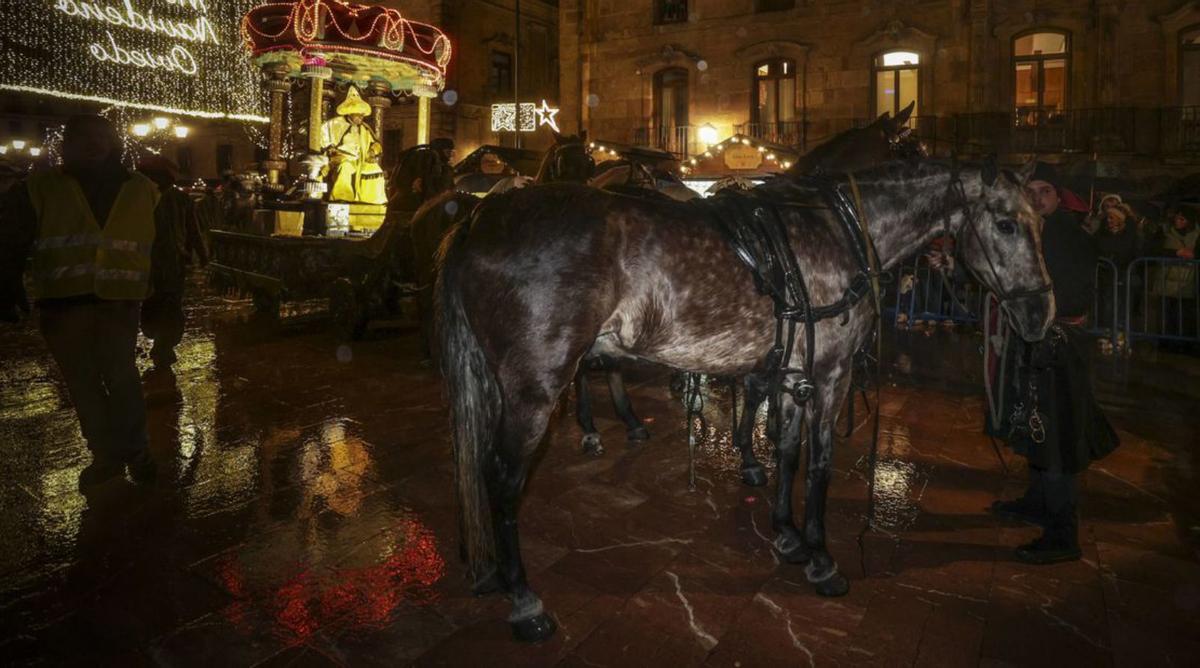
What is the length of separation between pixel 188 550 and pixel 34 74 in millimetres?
18868

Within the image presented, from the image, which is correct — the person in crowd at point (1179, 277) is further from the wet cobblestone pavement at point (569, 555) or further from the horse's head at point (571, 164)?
the horse's head at point (571, 164)

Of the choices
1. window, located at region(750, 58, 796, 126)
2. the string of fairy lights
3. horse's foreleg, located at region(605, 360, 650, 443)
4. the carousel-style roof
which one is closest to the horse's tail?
horse's foreleg, located at region(605, 360, 650, 443)

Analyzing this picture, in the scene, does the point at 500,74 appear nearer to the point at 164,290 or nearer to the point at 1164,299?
the point at 164,290

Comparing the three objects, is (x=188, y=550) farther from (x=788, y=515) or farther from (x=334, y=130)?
(x=334, y=130)

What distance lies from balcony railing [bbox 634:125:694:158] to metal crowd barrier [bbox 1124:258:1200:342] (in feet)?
47.3

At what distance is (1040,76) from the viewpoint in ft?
60.9

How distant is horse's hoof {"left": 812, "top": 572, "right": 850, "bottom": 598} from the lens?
3.26 meters

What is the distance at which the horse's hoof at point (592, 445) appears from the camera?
5.25m

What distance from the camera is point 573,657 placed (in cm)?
277

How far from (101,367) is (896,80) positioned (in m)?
20.8

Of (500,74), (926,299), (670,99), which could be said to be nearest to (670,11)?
(670,99)

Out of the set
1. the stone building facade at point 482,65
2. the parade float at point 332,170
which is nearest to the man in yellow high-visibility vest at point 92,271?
the parade float at point 332,170

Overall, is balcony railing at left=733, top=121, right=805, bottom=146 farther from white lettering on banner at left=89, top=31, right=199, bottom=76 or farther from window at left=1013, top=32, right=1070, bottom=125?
white lettering on banner at left=89, top=31, right=199, bottom=76

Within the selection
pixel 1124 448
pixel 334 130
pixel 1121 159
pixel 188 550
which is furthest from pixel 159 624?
pixel 1121 159
